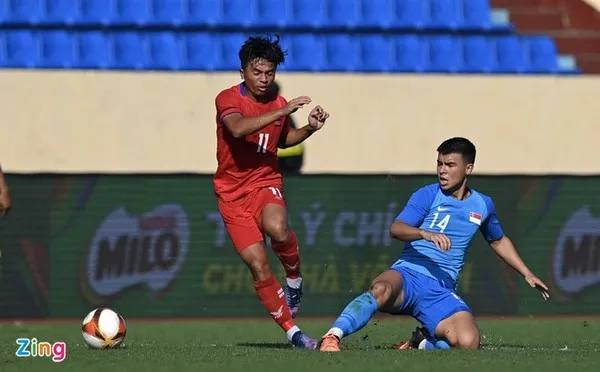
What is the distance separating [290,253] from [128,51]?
336 inches

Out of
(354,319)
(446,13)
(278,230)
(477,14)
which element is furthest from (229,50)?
(354,319)

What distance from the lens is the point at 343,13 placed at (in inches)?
730

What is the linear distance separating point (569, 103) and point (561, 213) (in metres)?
3.29

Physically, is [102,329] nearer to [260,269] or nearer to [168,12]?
[260,269]

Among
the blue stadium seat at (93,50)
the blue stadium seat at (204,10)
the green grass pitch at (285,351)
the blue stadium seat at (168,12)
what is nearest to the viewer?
the green grass pitch at (285,351)

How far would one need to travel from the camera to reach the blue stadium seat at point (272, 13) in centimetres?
1811

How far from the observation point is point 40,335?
39.9 feet

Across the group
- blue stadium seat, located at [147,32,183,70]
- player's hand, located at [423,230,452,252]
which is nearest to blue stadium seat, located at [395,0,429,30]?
blue stadium seat, located at [147,32,183,70]

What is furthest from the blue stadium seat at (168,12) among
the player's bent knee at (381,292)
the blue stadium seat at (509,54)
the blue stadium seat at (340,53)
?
the player's bent knee at (381,292)

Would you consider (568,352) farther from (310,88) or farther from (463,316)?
(310,88)

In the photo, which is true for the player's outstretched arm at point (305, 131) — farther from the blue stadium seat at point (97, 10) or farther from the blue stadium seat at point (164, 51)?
the blue stadium seat at point (97, 10)

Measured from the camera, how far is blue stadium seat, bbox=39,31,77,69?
17.4m

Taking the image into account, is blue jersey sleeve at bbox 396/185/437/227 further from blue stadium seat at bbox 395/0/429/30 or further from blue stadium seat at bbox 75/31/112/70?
blue stadium seat at bbox 395/0/429/30

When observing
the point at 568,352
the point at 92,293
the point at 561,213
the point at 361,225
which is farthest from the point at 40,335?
the point at 561,213
